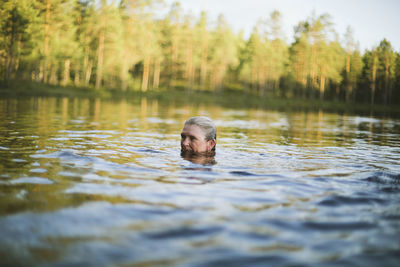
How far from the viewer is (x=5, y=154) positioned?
548cm

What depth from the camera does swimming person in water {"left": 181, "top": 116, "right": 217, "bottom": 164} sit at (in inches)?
248

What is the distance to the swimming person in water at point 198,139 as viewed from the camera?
6.30 m

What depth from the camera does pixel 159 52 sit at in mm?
66188

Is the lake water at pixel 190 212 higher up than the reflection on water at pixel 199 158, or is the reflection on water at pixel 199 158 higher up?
the reflection on water at pixel 199 158

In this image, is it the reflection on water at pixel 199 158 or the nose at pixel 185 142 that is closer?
the reflection on water at pixel 199 158

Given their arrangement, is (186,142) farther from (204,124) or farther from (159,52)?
(159,52)

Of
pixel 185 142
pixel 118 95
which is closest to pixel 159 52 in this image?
pixel 118 95

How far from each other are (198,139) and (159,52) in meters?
62.3

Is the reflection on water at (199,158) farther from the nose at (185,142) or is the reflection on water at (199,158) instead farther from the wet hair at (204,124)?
the wet hair at (204,124)

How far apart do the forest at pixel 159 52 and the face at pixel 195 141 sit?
36.7 meters

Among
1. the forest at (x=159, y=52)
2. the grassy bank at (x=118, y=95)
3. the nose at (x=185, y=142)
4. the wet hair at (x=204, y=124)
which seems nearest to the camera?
the wet hair at (x=204, y=124)

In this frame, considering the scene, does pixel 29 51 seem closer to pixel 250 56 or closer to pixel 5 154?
pixel 5 154

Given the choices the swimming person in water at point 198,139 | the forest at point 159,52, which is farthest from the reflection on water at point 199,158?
the forest at point 159,52

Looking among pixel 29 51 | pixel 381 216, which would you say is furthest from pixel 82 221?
pixel 29 51
